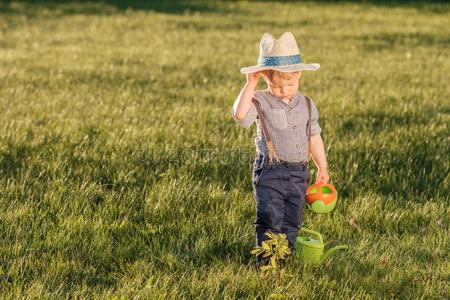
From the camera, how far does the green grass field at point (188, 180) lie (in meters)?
4.01

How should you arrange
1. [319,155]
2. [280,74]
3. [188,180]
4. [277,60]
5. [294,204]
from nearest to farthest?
[277,60], [280,74], [294,204], [319,155], [188,180]

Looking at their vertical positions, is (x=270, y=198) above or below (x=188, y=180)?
above

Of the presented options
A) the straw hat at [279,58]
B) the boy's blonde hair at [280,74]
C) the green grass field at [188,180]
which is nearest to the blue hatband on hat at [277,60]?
the straw hat at [279,58]

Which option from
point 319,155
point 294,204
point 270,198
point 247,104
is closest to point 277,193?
point 270,198

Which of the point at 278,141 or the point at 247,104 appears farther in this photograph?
the point at 278,141

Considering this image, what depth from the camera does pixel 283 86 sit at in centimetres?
413

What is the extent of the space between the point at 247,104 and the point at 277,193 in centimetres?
55

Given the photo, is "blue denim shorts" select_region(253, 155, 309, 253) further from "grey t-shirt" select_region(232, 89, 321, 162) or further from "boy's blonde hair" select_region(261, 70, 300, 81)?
"boy's blonde hair" select_region(261, 70, 300, 81)

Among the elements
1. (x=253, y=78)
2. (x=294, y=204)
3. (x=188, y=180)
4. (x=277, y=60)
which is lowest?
(x=188, y=180)

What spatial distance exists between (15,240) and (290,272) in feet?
5.49

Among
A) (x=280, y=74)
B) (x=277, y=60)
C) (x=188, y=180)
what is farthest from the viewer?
(x=188, y=180)

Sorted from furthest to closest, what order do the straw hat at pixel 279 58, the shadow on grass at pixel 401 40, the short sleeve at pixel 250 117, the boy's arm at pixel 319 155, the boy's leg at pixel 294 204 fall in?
1. the shadow on grass at pixel 401 40
2. the boy's arm at pixel 319 155
3. the boy's leg at pixel 294 204
4. the short sleeve at pixel 250 117
5. the straw hat at pixel 279 58

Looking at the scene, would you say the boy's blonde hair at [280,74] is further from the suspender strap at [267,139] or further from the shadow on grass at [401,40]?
the shadow on grass at [401,40]

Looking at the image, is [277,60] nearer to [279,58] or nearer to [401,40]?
[279,58]
